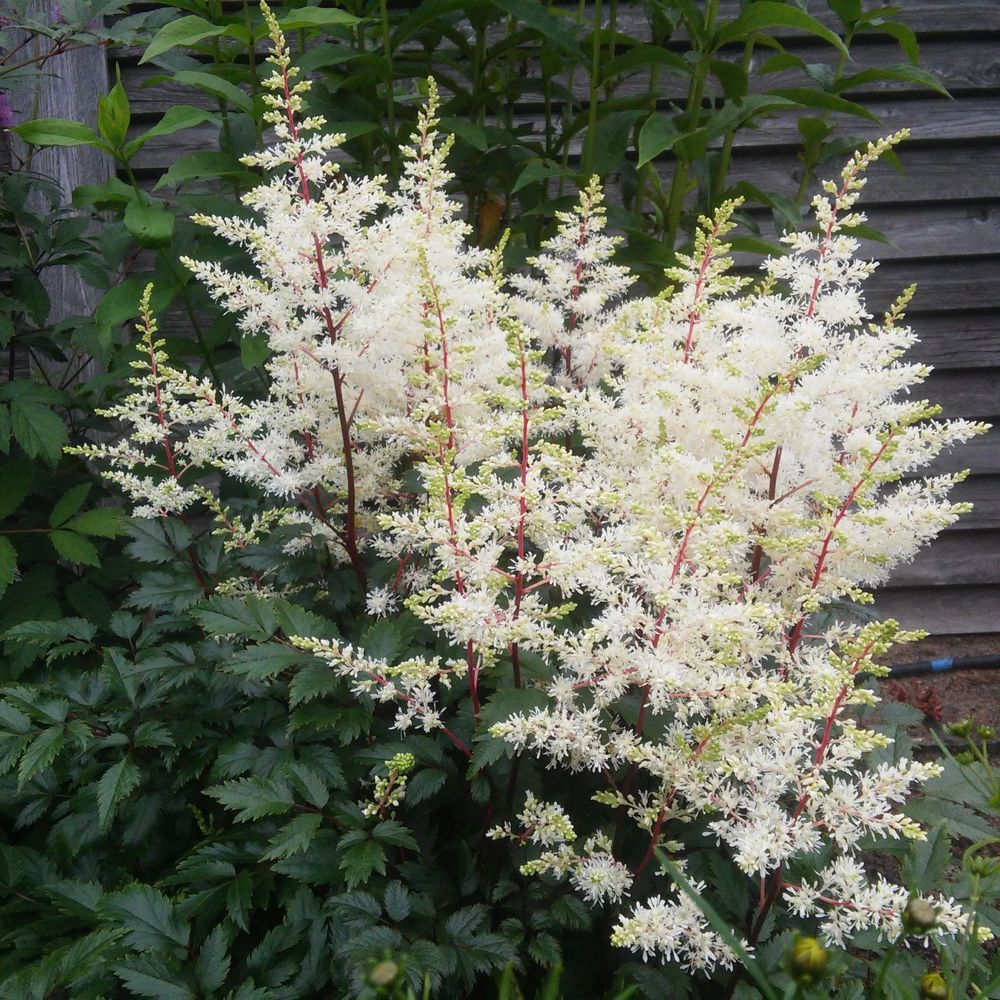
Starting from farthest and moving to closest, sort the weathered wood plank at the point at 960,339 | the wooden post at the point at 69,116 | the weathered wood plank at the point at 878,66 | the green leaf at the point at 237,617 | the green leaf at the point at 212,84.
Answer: the weathered wood plank at the point at 960,339
the weathered wood plank at the point at 878,66
the wooden post at the point at 69,116
the green leaf at the point at 212,84
the green leaf at the point at 237,617

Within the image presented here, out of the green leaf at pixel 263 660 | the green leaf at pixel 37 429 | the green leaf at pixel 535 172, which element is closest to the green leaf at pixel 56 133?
the green leaf at pixel 37 429

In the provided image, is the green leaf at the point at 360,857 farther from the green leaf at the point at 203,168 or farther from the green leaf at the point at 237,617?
the green leaf at the point at 203,168

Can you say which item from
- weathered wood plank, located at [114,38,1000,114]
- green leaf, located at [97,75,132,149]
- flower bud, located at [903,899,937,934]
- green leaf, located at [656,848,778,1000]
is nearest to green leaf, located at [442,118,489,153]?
green leaf, located at [97,75,132,149]

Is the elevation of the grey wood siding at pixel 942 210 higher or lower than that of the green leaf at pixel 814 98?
lower

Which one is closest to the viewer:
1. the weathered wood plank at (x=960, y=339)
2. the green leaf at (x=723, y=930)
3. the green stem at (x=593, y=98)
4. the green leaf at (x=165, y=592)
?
the green leaf at (x=723, y=930)

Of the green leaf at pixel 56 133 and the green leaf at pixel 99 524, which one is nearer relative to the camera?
the green leaf at pixel 56 133

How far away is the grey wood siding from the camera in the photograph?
274 cm

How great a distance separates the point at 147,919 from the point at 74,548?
0.85 meters

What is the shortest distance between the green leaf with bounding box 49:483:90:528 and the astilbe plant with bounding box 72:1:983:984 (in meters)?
0.42

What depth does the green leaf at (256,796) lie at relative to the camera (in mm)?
1046

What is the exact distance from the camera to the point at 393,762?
3.29 feet

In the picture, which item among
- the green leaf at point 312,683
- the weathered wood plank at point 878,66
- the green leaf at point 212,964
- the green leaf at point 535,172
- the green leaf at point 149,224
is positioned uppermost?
the weathered wood plank at point 878,66

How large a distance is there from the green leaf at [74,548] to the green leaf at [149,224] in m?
0.58

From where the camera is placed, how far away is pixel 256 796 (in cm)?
107
